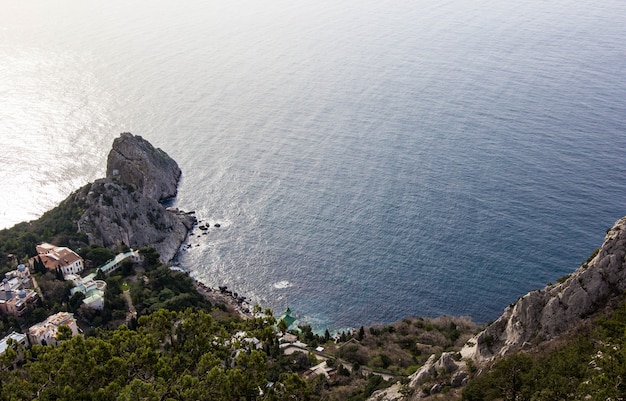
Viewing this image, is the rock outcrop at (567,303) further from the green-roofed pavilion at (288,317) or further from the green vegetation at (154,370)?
the green-roofed pavilion at (288,317)

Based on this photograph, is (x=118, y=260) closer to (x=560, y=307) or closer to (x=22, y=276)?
(x=22, y=276)

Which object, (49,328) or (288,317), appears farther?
(288,317)

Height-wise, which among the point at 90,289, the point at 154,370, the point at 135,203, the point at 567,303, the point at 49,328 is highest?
the point at 154,370

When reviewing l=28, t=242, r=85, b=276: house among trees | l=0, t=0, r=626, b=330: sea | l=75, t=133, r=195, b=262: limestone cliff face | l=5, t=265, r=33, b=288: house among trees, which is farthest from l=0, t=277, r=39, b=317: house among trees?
l=0, t=0, r=626, b=330: sea

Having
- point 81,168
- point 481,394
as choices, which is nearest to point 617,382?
point 481,394

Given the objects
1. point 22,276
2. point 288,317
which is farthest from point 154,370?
point 22,276

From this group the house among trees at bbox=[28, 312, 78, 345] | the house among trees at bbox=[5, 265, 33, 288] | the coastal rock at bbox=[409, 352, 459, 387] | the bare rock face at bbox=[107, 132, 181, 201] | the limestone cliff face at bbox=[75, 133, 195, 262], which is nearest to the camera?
the coastal rock at bbox=[409, 352, 459, 387]

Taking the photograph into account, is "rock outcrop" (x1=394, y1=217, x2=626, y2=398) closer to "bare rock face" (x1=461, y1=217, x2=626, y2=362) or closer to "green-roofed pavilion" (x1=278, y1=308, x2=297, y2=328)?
"bare rock face" (x1=461, y1=217, x2=626, y2=362)

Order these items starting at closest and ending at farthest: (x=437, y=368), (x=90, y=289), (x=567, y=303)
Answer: (x=567, y=303) → (x=437, y=368) → (x=90, y=289)
